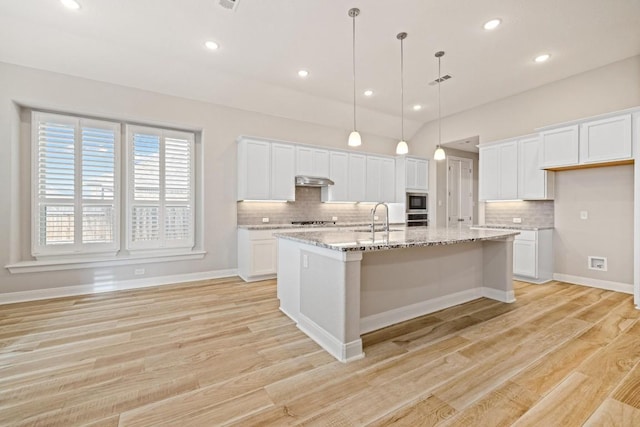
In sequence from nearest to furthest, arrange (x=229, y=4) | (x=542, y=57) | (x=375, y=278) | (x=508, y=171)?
(x=375, y=278)
(x=229, y=4)
(x=542, y=57)
(x=508, y=171)

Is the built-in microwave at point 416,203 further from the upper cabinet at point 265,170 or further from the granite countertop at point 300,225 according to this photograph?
the upper cabinet at point 265,170

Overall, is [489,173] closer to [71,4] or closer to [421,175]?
[421,175]

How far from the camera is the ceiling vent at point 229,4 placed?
286 centimetres

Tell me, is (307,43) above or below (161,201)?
above

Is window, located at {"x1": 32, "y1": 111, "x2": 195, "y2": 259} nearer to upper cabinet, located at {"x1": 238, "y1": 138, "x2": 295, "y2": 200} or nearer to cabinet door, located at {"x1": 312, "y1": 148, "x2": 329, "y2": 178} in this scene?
upper cabinet, located at {"x1": 238, "y1": 138, "x2": 295, "y2": 200}

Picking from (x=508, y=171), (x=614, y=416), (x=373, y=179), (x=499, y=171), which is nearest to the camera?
(x=614, y=416)

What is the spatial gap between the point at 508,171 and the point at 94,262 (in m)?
6.87

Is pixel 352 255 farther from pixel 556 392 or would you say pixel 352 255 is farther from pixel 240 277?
pixel 240 277

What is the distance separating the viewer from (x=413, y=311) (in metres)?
3.06

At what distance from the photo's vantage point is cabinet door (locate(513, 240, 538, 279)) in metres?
4.51

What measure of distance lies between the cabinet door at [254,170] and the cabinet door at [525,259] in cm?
435

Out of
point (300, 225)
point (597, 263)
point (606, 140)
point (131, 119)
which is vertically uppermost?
point (131, 119)

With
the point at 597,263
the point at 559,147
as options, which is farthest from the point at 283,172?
the point at 597,263

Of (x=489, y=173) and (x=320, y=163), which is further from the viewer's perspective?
(x=320, y=163)
